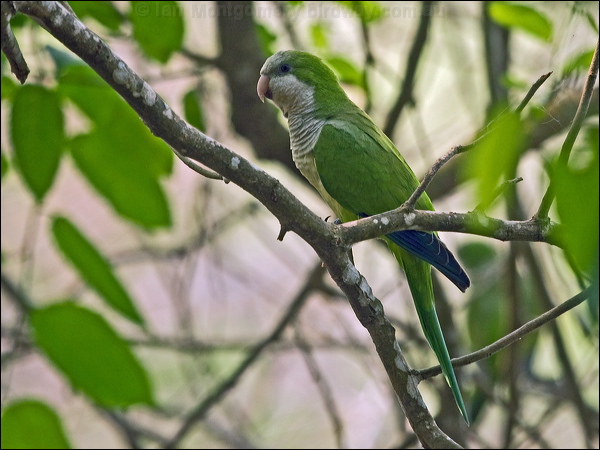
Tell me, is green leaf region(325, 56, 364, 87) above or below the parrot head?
above

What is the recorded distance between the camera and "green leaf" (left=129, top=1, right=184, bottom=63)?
7.27ft

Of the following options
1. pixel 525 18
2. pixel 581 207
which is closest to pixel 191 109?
pixel 525 18

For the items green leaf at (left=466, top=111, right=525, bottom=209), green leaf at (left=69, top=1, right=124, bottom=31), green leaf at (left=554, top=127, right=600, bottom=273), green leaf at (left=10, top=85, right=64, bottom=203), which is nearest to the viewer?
green leaf at (left=554, top=127, right=600, bottom=273)

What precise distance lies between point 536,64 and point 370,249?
1.71 meters

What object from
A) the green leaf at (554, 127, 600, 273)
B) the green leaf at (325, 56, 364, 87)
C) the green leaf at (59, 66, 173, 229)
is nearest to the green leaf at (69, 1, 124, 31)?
the green leaf at (59, 66, 173, 229)

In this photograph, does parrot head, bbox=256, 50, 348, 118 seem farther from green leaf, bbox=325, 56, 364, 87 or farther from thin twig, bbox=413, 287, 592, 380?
thin twig, bbox=413, 287, 592, 380

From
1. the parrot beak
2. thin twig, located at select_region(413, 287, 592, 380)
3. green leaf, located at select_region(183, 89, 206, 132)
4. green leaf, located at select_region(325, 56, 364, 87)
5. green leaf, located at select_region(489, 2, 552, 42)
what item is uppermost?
green leaf, located at select_region(325, 56, 364, 87)

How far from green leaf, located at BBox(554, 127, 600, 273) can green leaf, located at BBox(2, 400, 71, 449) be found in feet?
5.15

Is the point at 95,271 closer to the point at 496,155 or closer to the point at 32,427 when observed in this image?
the point at 32,427

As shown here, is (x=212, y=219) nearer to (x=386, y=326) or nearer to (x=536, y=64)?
(x=536, y=64)

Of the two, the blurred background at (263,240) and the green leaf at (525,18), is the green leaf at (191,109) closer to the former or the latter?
the blurred background at (263,240)

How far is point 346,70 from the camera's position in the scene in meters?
3.31

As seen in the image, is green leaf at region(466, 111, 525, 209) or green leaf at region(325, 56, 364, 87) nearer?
green leaf at region(466, 111, 525, 209)

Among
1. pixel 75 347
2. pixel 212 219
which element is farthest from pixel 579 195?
pixel 212 219
